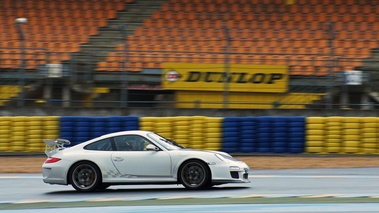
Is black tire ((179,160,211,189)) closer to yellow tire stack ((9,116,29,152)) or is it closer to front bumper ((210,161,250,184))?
front bumper ((210,161,250,184))

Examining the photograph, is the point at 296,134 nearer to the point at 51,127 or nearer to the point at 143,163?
the point at 51,127

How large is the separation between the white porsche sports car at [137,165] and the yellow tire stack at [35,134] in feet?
24.5

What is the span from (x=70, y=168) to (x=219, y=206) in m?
2.89

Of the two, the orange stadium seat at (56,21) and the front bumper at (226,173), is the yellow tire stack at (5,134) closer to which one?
the orange stadium seat at (56,21)

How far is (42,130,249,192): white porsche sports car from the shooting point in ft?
33.3

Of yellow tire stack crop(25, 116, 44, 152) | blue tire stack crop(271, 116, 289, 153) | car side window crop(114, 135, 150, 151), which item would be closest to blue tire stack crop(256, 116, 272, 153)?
blue tire stack crop(271, 116, 289, 153)

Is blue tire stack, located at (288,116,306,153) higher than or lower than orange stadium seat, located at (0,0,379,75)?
lower

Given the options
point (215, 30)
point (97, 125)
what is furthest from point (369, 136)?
point (97, 125)

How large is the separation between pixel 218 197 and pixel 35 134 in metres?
9.67

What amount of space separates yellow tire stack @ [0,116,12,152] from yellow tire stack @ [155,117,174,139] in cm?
390

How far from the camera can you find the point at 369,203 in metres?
8.84

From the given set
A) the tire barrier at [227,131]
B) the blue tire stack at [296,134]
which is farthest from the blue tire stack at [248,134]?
the blue tire stack at [296,134]

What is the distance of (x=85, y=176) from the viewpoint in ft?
34.4

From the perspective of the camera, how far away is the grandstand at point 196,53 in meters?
18.5
